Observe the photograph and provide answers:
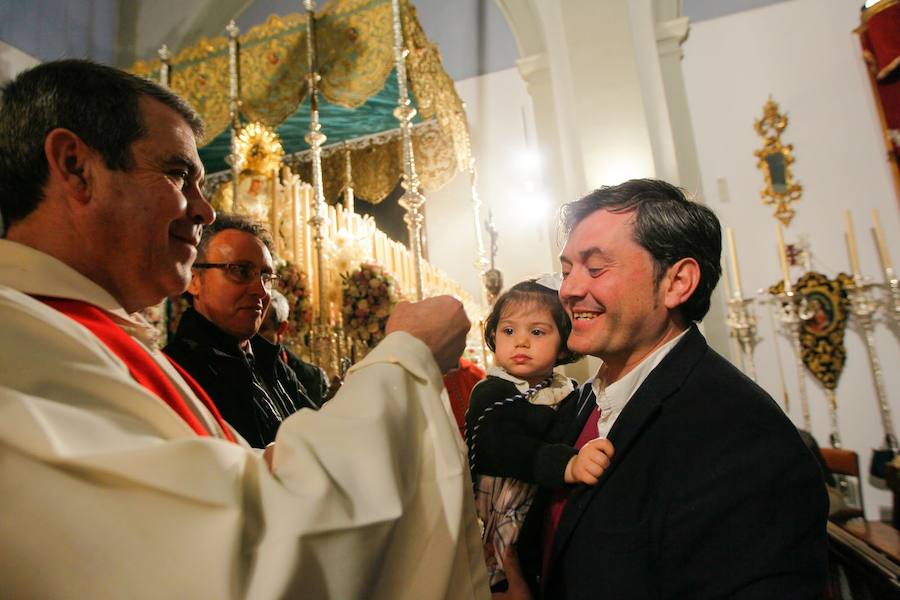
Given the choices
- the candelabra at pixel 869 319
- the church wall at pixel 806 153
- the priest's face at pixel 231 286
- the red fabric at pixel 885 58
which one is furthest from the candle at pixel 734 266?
the priest's face at pixel 231 286

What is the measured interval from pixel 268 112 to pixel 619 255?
439 centimetres

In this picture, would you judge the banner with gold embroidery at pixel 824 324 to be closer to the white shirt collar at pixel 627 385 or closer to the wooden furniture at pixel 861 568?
the wooden furniture at pixel 861 568

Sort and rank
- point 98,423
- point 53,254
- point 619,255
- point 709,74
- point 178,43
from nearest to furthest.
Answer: point 98,423 < point 53,254 < point 619,255 < point 709,74 < point 178,43

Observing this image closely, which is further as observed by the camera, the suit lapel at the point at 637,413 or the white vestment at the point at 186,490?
the suit lapel at the point at 637,413

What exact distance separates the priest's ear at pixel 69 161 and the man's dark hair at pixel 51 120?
0.01m

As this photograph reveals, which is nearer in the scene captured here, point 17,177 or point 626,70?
point 17,177

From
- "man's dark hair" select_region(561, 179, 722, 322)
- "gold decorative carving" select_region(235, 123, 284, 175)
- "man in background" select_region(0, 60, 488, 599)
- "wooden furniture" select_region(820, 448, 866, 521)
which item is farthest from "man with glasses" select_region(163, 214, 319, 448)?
"wooden furniture" select_region(820, 448, 866, 521)

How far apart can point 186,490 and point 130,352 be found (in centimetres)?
39

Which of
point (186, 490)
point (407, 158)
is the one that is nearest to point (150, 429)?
point (186, 490)

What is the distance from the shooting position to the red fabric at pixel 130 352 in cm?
92

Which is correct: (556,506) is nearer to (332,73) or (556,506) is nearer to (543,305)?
(543,305)

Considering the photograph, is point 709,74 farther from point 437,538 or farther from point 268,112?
point 437,538

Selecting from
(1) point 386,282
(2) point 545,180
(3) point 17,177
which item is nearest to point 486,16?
(2) point 545,180

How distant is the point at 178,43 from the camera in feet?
22.2
